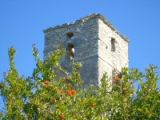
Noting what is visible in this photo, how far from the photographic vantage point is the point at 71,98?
671 cm

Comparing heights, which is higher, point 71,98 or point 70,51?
point 70,51

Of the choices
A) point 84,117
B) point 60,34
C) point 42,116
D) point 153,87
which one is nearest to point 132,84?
point 153,87

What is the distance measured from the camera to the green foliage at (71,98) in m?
6.57

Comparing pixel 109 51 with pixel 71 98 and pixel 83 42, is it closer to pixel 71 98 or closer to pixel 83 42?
pixel 83 42

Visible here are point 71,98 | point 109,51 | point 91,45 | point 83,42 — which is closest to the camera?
point 71,98

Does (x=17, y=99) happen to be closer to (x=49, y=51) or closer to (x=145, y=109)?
(x=145, y=109)

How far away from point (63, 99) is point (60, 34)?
9.08 meters

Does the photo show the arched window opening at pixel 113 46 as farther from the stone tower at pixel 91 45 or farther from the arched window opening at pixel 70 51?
the arched window opening at pixel 70 51

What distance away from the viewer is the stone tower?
1384 cm

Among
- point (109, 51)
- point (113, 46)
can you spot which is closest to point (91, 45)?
point (109, 51)

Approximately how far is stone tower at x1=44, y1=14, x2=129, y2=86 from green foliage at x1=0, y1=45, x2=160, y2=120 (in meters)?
5.80

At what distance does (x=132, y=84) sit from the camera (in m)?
7.41

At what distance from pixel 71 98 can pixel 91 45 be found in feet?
25.4

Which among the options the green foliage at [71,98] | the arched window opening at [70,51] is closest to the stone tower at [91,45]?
the arched window opening at [70,51]
